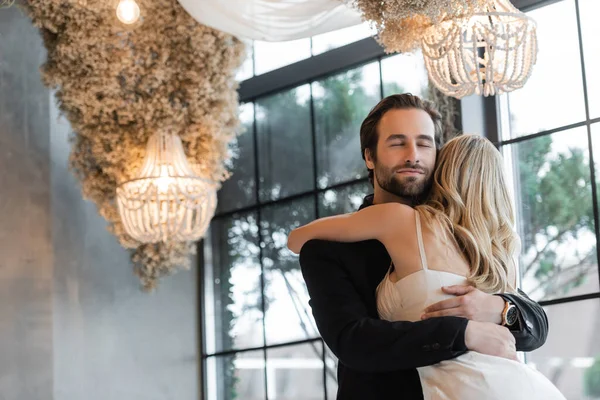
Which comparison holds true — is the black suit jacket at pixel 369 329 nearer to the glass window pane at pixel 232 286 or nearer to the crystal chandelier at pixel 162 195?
the crystal chandelier at pixel 162 195

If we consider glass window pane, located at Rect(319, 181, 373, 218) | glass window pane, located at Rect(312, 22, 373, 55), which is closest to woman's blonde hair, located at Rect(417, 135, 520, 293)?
glass window pane, located at Rect(319, 181, 373, 218)

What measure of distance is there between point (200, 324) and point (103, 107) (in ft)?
5.59

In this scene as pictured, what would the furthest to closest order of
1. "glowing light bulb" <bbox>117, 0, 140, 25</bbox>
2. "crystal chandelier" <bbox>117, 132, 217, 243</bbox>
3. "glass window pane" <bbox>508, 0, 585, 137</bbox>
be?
"crystal chandelier" <bbox>117, 132, 217, 243</bbox> < "glass window pane" <bbox>508, 0, 585, 137</bbox> < "glowing light bulb" <bbox>117, 0, 140, 25</bbox>

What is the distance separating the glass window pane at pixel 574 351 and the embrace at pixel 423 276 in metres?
2.35

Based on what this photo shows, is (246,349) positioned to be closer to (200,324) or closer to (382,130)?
(200,324)

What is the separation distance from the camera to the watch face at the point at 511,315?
6.98 feet

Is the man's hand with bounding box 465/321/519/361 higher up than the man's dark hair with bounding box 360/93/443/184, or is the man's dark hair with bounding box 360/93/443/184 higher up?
the man's dark hair with bounding box 360/93/443/184

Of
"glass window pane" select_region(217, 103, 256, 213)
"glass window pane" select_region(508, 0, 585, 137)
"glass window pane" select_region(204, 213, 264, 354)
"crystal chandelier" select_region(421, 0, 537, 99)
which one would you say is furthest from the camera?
"glass window pane" select_region(217, 103, 256, 213)

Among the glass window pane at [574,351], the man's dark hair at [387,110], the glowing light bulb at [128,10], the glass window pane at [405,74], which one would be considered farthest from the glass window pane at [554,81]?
the man's dark hair at [387,110]

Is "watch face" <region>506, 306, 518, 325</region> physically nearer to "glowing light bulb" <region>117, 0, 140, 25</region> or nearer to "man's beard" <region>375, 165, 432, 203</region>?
"man's beard" <region>375, 165, 432, 203</region>

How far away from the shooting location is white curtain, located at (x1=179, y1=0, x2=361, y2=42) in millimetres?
4445

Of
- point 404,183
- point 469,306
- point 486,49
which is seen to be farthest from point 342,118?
point 469,306

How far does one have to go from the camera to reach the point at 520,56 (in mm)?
3740

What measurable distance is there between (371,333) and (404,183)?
40cm
